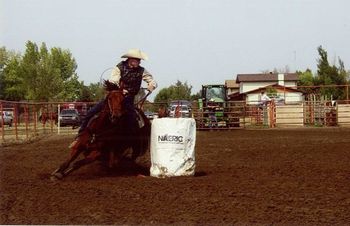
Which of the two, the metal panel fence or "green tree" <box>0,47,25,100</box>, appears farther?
"green tree" <box>0,47,25,100</box>

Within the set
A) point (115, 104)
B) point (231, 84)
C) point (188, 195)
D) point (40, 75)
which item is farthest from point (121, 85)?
point (231, 84)

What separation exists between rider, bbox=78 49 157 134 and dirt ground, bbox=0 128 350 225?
0.90 metres

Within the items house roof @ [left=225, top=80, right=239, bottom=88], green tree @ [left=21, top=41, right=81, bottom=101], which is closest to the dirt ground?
green tree @ [left=21, top=41, right=81, bottom=101]

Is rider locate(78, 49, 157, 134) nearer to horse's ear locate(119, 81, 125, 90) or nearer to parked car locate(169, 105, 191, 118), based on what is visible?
horse's ear locate(119, 81, 125, 90)

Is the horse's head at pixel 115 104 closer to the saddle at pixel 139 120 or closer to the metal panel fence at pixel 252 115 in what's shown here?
the saddle at pixel 139 120

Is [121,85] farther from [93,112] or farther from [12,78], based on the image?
[12,78]

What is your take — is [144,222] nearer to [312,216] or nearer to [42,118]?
[312,216]

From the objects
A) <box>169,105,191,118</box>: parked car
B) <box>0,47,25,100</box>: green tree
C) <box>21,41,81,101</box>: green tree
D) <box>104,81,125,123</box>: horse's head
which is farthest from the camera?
<box>0,47,25,100</box>: green tree

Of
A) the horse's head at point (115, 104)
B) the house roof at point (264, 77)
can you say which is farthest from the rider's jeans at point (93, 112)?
the house roof at point (264, 77)

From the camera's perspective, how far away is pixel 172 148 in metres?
7.95

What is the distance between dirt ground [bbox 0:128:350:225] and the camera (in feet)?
16.2

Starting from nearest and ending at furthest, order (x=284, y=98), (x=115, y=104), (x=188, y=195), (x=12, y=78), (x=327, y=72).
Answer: (x=188, y=195), (x=115, y=104), (x=284, y=98), (x=327, y=72), (x=12, y=78)

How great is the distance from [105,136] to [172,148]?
1.00m

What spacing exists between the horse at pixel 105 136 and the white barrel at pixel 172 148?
0.41 meters
